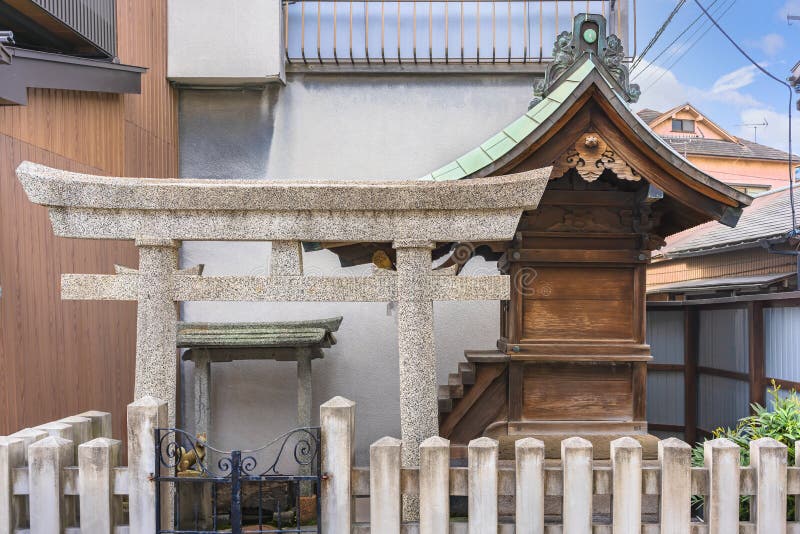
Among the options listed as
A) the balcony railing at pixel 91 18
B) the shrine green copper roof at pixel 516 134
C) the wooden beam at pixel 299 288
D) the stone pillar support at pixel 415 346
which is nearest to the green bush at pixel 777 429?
the stone pillar support at pixel 415 346

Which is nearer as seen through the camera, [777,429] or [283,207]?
[283,207]

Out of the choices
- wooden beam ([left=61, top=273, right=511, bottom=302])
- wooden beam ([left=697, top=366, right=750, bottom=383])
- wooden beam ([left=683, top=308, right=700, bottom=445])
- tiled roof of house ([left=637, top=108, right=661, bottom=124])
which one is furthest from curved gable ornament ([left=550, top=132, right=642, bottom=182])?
tiled roof of house ([left=637, top=108, right=661, bottom=124])

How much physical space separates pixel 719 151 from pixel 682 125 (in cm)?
280

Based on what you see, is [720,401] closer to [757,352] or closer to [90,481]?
[757,352]

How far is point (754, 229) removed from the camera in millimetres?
12977

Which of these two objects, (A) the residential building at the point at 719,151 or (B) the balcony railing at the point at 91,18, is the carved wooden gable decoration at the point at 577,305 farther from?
(A) the residential building at the point at 719,151

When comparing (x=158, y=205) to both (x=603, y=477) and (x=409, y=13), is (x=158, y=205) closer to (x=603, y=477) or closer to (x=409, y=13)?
(x=603, y=477)

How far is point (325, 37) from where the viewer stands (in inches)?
405

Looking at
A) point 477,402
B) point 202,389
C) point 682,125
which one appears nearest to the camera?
point 477,402

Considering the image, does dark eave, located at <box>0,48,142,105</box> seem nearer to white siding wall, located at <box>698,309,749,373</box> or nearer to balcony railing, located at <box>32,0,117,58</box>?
balcony railing, located at <box>32,0,117,58</box>

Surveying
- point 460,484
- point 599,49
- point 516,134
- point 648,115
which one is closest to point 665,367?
point 599,49

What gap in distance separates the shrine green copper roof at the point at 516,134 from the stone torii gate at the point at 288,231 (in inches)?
38.3

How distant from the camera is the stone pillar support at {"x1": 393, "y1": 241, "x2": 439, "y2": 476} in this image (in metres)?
5.34

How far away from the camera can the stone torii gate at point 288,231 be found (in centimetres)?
518
